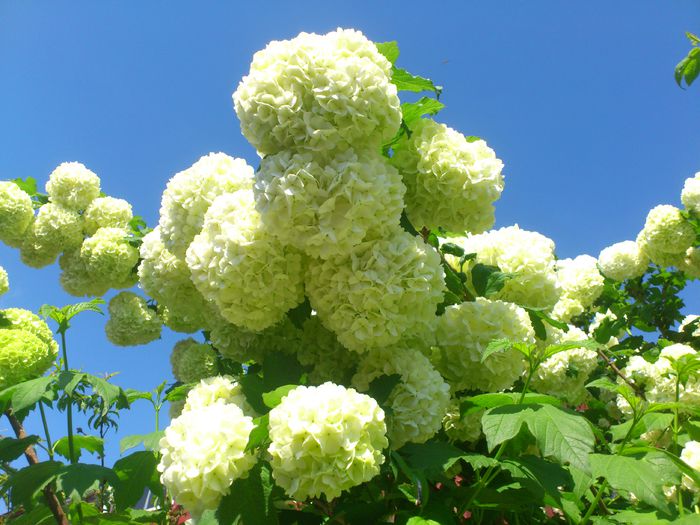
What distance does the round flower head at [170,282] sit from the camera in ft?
8.54

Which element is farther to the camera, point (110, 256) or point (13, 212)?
point (13, 212)

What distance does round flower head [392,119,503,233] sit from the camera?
2.31m

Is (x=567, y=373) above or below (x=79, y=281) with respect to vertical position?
below

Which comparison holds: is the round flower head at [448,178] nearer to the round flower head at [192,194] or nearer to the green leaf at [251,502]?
the round flower head at [192,194]

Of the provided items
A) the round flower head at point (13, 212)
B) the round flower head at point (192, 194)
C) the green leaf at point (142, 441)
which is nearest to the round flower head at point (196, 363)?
the green leaf at point (142, 441)

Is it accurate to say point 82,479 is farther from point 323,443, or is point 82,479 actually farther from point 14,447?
point 323,443

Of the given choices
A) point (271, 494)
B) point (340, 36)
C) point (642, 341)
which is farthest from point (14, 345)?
point (642, 341)

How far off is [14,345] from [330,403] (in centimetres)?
280

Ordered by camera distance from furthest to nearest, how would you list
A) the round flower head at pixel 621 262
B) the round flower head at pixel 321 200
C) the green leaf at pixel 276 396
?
the round flower head at pixel 621 262 < the round flower head at pixel 321 200 < the green leaf at pixel 276 396

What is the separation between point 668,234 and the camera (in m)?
6.94

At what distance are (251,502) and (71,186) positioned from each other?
389 cm

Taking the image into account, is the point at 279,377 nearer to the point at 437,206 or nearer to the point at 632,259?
the point at 437,206

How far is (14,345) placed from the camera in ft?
11.8

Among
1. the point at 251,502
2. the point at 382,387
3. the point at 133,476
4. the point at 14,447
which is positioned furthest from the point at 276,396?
the point at 14,447
